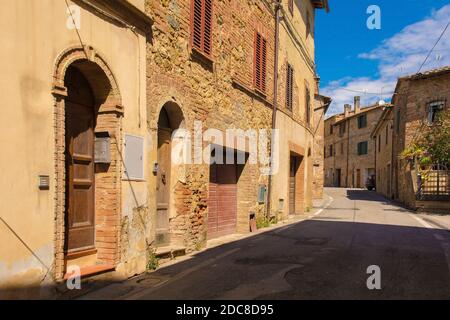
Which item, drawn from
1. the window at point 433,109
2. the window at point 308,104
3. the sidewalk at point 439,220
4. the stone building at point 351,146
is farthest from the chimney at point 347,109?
the sidewalk at point 439,220

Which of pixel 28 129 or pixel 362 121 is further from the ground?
pixel 362 121

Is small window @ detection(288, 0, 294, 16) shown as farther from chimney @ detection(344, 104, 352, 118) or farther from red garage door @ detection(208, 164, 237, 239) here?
chimney @ detection(344, 104, 352, 118)

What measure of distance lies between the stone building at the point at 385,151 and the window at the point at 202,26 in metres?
23.4

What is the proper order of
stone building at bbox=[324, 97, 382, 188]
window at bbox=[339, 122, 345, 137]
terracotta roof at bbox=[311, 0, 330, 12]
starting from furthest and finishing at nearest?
1. window at bbox=[339, 122, 345, 137]
2. stone building at bbox=[324, 97, 382, 188]
3. terracotta roof at bbox=[311, 0, 330, 12]

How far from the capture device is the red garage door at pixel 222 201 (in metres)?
10.3

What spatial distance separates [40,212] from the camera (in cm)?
462

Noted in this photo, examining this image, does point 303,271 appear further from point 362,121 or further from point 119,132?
point 362,121

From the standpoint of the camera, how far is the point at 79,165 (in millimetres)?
5891

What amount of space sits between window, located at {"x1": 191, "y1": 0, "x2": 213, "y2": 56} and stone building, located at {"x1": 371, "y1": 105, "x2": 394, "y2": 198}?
23.4 meters

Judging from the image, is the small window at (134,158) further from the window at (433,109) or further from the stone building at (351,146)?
the stone building at (351,146)

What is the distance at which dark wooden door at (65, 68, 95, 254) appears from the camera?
568cm

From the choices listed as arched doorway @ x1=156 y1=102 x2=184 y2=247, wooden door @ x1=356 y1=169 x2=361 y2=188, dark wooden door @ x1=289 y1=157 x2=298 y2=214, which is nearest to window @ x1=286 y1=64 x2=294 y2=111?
dark wooden door @ x1=289 y1=157 x2=298 y2=214

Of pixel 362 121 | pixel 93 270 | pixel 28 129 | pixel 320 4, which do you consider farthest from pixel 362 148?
pixel 28 129

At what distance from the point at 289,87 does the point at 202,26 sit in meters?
7.54
